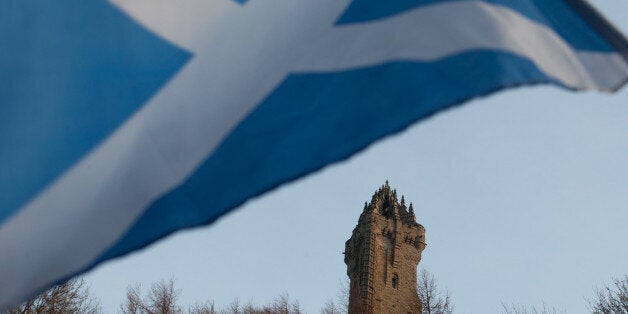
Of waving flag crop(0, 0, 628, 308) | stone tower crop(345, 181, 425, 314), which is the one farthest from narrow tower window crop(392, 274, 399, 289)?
waving flag crop(0, 0, 628, 308)

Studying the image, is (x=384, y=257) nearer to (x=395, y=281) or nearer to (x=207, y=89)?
(x=395, y=281)

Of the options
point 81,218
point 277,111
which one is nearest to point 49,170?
point 81,218

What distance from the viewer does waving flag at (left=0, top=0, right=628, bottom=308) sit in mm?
4184

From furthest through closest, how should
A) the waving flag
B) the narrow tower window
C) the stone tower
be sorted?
the narrow tower window, the stone tower, the waving flag

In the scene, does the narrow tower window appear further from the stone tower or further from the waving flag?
the waving flag

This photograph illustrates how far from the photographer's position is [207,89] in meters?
4.45

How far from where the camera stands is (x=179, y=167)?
14.2ft

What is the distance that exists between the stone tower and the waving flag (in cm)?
4815

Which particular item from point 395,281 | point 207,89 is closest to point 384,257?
point 395,281

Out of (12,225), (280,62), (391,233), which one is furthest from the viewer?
(391,233)

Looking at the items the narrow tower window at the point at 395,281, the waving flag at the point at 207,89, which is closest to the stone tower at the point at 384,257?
the narrow tower window at the point at 395,281

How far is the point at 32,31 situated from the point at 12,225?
44.8 inches

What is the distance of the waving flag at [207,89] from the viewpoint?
418cm

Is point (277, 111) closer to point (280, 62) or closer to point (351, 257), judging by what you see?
point (280, 62)
